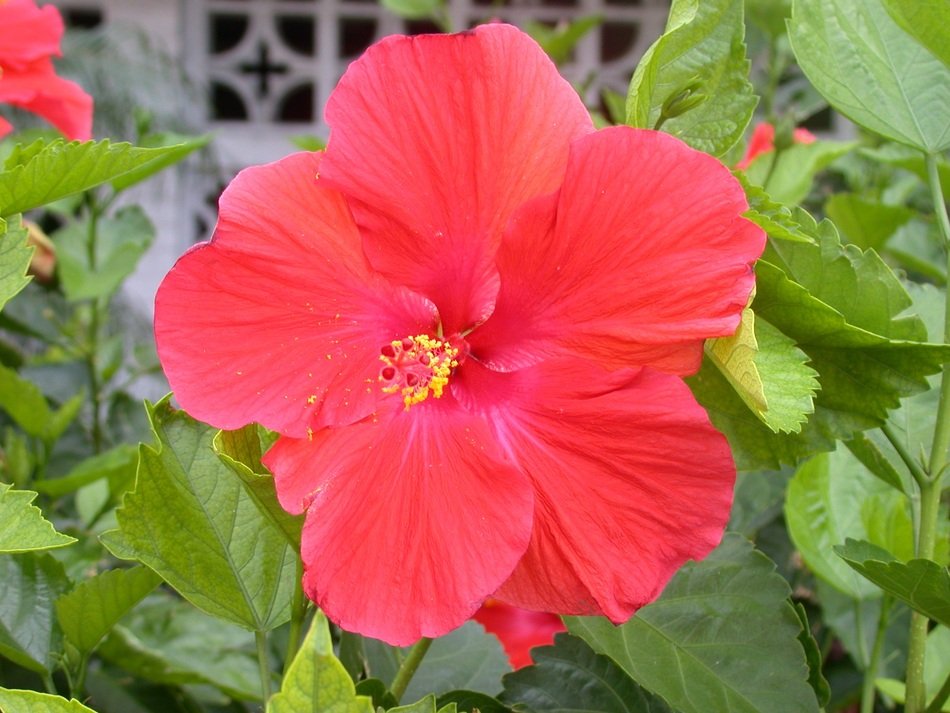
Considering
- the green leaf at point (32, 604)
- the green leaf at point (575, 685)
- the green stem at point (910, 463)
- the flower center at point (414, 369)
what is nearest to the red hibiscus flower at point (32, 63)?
the green leaf at point (32, 604)

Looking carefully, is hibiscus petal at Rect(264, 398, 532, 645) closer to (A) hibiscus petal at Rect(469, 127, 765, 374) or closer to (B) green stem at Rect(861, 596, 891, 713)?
(A) hibiscus petal at Rect(469, 127, 765, 374)

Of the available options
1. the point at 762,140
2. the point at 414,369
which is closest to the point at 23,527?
the point at 414,369

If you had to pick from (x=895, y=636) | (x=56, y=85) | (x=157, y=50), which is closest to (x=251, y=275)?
(x=56, y=85)

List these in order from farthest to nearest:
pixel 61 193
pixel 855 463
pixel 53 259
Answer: pixel 53 259
pixel 855 463
pixel 61 193

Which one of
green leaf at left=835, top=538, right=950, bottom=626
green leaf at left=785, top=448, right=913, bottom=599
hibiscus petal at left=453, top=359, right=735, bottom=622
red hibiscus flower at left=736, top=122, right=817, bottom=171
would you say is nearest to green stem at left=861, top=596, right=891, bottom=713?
green leaf at left=785, top=448, right=913, bottom=599

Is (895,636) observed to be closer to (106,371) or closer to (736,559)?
(736,559)

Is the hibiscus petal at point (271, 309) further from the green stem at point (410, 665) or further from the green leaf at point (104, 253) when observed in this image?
the green leaf at point (104, 253)
